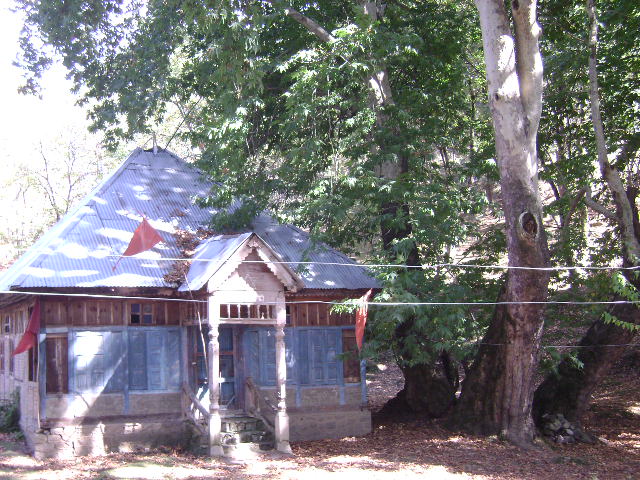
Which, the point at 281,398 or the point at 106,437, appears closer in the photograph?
the point at 106,437

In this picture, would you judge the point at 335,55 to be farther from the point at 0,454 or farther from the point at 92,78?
the point at 0,454

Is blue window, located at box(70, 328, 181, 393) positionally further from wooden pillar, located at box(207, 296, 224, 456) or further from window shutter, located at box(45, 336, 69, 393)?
wooden pillar, located at box(207, 296, 224, 456)

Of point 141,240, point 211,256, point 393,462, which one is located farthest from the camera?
point 211,256

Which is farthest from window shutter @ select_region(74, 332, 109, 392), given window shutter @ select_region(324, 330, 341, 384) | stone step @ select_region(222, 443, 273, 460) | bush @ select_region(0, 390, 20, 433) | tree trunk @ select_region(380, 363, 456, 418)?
tree trunk @ select_region(380, 363, 456, 418)

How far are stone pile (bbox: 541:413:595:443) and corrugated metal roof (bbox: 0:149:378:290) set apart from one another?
17.7ft

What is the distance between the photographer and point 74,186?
39719 mm

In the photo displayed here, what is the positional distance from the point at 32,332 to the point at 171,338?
122 inches

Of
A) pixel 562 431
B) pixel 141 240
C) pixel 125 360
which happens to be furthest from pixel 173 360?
pixel 562 431

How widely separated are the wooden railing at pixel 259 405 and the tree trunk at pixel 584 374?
6.60m

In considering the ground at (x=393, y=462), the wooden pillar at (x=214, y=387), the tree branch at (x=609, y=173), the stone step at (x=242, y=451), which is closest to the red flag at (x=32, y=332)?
the ground at (x=393, y=462)

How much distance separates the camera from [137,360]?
53.1ft

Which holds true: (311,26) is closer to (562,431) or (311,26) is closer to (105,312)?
(105,312)

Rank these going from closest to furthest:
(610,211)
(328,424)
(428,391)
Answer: (610,211)
(328,424)
(428,391)

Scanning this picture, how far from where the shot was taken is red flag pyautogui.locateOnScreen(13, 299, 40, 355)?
15130 millimetres
